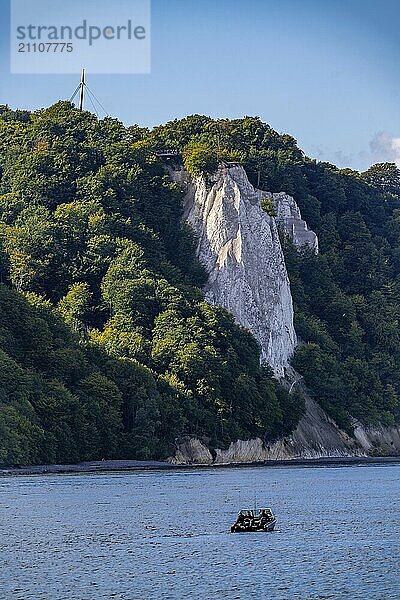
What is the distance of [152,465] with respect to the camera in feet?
354

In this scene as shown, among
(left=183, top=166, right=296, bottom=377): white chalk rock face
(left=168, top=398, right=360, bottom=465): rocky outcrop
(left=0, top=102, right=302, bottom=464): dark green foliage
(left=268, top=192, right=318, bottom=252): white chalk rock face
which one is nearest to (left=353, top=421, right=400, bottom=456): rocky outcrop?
(left=168, top=398, right=360, bottom=465): rocky outcrop

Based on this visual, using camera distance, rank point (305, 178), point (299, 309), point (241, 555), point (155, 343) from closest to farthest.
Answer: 1. point (241, 555)
2. point (155, 343)
3. point (299, 309)
4. point (305, 178)

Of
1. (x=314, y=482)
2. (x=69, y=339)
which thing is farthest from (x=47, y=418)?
(x=314, y=482)

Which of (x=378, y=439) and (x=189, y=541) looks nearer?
Result: (x=189, y=541)

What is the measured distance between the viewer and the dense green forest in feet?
352

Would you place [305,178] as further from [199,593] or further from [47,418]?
[199,593]

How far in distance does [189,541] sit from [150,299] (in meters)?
72.6

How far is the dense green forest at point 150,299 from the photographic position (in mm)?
107250

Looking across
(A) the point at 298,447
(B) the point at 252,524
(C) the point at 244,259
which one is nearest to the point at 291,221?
(C) the point at 244,259

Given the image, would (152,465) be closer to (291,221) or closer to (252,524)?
(252,524)

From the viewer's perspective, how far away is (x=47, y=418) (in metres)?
99.6

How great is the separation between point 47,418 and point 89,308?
32315 mm

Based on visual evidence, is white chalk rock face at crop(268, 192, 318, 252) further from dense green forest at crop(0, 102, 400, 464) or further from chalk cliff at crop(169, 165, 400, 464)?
chalk cliff at crop(169, 165, 400, 464)

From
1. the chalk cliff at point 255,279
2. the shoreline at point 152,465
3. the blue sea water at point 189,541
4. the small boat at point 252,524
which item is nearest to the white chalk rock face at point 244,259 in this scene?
the chalk cliff at point 255,279
